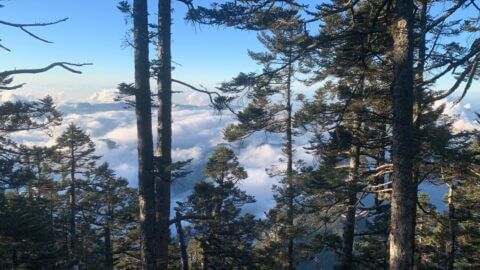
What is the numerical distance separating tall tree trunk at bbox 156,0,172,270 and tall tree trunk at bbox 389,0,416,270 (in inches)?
181

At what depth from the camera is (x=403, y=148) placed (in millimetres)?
6355

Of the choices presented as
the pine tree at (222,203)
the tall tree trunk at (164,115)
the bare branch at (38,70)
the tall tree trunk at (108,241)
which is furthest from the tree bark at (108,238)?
the bare branch at (38,70)

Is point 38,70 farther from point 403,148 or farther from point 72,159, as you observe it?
point 72,159

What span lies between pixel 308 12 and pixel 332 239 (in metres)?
11.0

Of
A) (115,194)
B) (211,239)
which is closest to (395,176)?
(211,239)

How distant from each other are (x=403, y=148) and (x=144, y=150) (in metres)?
4.96

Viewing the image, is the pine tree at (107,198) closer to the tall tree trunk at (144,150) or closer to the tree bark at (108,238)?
the tree bark at (108,238)

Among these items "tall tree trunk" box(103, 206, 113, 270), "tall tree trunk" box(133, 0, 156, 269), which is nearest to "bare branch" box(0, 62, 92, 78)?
"tall tree trunk" box(133, 0, 156, 269)

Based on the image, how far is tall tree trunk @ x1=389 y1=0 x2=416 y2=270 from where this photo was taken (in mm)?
6254

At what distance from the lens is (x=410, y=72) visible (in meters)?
6.25

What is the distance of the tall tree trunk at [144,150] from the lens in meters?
7.29

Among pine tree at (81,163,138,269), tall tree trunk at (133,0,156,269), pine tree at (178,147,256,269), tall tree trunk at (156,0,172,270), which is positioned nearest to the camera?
tall tree trunk at (133,0,156,269)

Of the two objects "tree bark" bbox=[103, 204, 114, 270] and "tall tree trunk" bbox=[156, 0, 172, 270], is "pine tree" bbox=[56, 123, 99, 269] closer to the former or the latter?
"tree bark" bbox=[103, 204, 114, 270]

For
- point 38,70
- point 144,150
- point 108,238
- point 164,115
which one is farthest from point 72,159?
point 38,70
